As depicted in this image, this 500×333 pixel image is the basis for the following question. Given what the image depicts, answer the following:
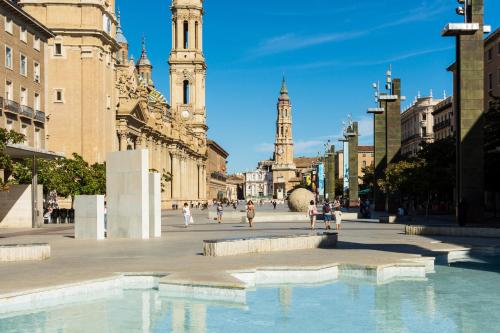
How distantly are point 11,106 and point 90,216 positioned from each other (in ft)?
76.1

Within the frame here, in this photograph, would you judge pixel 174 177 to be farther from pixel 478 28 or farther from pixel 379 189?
pixel 478 28

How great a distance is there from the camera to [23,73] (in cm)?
5394

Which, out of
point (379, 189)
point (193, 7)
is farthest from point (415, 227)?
point (193, 7)

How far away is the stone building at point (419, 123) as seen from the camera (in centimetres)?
12744

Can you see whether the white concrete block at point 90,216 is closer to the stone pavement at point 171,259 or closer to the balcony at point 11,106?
the stone pavement at point 171,259

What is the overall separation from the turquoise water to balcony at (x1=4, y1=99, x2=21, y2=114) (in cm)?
3821

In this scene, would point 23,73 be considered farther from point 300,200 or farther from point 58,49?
point 300,200

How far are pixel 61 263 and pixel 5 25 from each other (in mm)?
35699

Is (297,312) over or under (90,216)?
under

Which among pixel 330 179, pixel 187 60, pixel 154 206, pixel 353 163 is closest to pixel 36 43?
pixel 154 206

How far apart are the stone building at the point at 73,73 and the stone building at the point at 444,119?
184ft

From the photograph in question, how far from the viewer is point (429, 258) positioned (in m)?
19.5

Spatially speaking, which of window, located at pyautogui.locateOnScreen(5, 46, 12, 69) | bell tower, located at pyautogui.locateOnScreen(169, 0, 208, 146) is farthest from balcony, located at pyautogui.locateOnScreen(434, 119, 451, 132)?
window, located at pyautogui.locateOnScreen(5, 46, 12, 69)

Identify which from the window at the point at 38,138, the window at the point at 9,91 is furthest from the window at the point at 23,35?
the window at the point at 38,138
